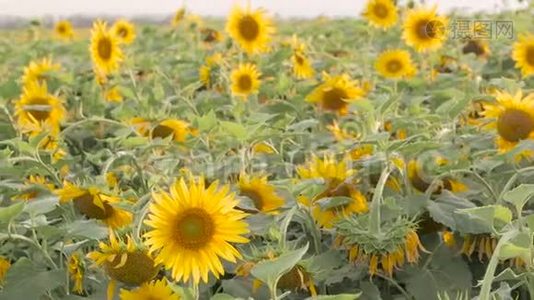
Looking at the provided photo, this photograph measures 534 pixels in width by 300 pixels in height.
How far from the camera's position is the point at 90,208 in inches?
58.8

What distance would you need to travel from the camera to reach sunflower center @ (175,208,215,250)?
1.18m

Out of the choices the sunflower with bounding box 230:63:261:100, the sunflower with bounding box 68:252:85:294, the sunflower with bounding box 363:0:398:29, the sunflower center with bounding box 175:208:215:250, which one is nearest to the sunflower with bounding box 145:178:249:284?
the sunflower center with bounding box 175:208:215:250

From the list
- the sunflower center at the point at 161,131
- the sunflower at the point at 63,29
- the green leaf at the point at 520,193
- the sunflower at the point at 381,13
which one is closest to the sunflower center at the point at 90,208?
the sunflower center at the point at 161,131

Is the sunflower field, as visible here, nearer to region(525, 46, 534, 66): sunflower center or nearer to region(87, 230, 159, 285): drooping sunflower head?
region(87, 230, 159, 285): drooping sunflower head

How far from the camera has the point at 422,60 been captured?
3408 mm

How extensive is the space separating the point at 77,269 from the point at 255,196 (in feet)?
1.00

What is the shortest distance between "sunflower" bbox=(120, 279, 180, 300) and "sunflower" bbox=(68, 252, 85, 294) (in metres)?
0.19

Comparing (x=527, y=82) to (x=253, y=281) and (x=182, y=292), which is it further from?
(x=182, y=292)

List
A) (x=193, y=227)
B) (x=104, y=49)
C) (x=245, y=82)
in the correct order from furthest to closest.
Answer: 1. (x=104, y=49)
2. (x=245, y=82)
3. (x=193, y=227)

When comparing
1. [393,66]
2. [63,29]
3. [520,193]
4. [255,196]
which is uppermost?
[520,193]

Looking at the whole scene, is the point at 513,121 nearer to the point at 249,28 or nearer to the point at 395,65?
the point at 395,65

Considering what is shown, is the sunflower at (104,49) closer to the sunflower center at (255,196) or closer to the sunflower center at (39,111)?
the sunflower center at (39,111)

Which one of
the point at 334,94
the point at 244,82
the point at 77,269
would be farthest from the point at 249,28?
the point at 77,269

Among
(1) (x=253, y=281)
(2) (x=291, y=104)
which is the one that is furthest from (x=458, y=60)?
(1) (x=253, y=281)
